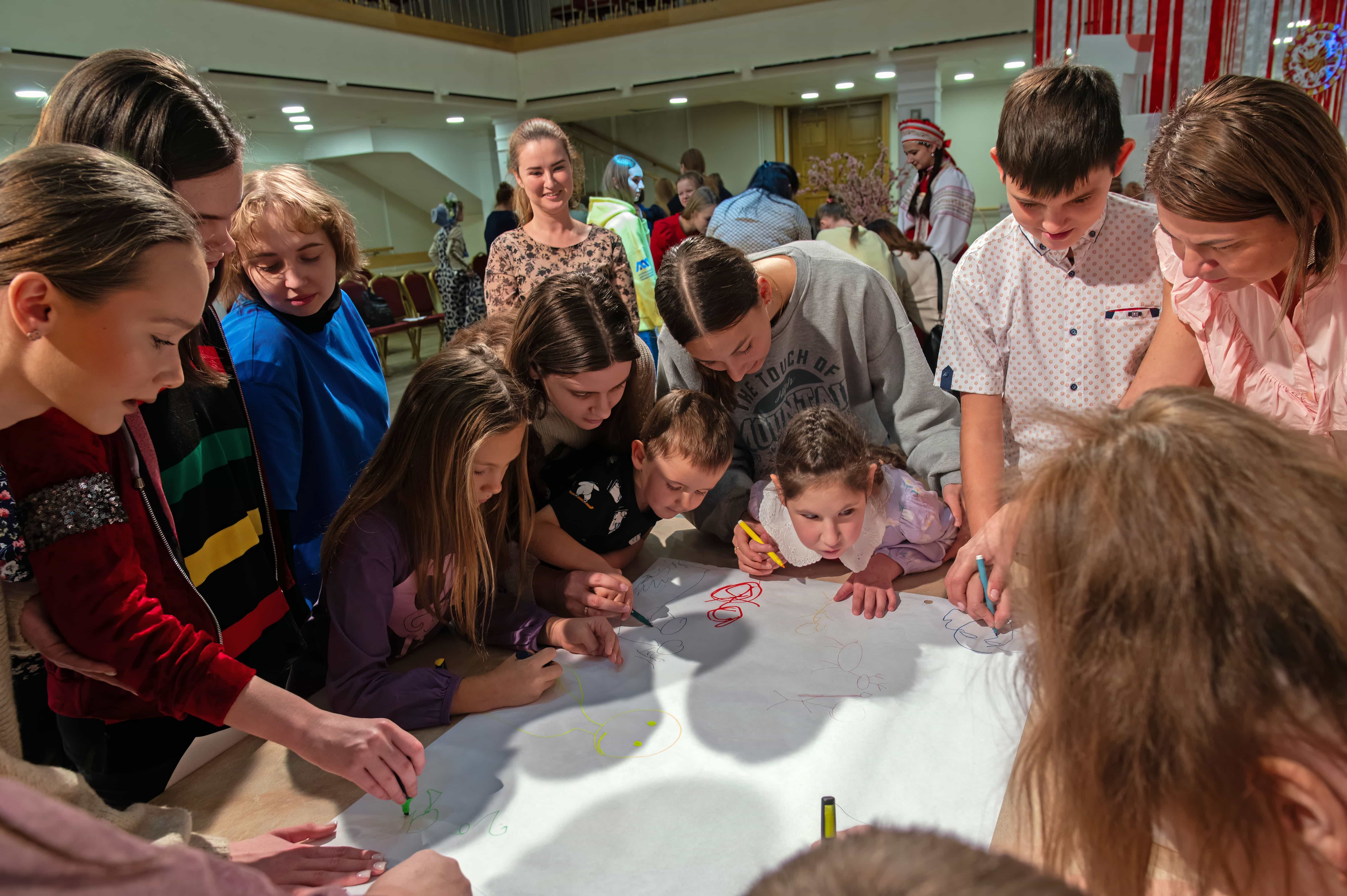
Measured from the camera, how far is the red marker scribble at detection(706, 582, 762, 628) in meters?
1.37

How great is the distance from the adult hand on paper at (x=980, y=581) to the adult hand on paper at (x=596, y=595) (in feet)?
1.74

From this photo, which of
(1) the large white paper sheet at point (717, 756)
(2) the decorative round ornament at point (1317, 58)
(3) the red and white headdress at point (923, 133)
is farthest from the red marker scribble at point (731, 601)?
(2) the decorative round ornament at point (1317, 58)

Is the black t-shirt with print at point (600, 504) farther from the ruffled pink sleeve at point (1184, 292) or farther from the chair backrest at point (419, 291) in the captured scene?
the chair backrest at point (419, 291)

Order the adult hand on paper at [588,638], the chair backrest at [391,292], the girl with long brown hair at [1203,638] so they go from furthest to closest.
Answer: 1. the chair backrest at [391,292]
2. the adult hand on paper at [588,638]
3. the girl with long brown hair at [1203,638]

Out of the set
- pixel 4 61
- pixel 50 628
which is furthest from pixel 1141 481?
pixel 4 61

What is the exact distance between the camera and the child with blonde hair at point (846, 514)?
1471mm

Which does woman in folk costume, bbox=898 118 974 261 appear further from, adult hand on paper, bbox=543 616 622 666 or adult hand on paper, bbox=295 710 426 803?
adult hand on paper, bbox=295 710 426 803

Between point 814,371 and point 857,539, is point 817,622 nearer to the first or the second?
point 857,539

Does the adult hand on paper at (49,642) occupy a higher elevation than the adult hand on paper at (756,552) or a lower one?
higher

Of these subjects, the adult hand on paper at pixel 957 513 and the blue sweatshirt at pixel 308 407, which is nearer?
the blue sweatshirt at pixel 308 407

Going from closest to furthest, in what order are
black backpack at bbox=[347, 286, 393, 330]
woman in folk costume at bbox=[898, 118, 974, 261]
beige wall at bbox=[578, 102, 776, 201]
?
woman in folk costume at bbox=[898, 118, 974, 261], black backpack at bbox=[347, 286, 393, 330], beige wall at bbox=[578, 102, 776, 201]

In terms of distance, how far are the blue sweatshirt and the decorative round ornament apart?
5.67 m

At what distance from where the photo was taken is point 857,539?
1.50 metres

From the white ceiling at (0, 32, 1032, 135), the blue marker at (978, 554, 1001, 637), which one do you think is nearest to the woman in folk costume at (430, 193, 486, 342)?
the white ceiling at (0, 32, 1032, 135)
